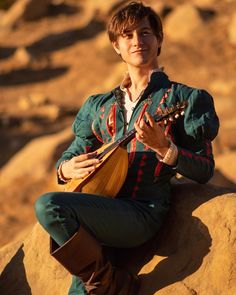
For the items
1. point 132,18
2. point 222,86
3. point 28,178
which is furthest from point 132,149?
point 222,86

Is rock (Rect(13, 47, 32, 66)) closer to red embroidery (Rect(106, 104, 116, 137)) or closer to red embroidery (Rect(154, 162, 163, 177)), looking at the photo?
red embroidery (Rect(106, 104, 116, 137))

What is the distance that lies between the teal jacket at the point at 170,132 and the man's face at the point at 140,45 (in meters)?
0.10

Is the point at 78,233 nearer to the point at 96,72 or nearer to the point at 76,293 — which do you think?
the point at 76,293

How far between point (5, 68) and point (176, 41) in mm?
4617

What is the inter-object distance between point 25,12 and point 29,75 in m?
4.52

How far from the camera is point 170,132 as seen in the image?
11.6 ft

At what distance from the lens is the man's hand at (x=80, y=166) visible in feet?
11.7

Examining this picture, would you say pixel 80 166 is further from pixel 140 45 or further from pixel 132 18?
pixel 132 18

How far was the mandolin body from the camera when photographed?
3520mm

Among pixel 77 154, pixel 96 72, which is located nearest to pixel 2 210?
pixel 77 154

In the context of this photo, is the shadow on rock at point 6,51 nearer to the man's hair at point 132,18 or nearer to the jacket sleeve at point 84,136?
the jacket sleeve at point 84,136

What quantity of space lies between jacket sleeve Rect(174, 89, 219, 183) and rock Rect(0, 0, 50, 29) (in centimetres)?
2030

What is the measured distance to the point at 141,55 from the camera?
372 centimetres

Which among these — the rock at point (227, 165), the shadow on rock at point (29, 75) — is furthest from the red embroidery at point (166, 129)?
the shadow on rock at point (29, 75)
